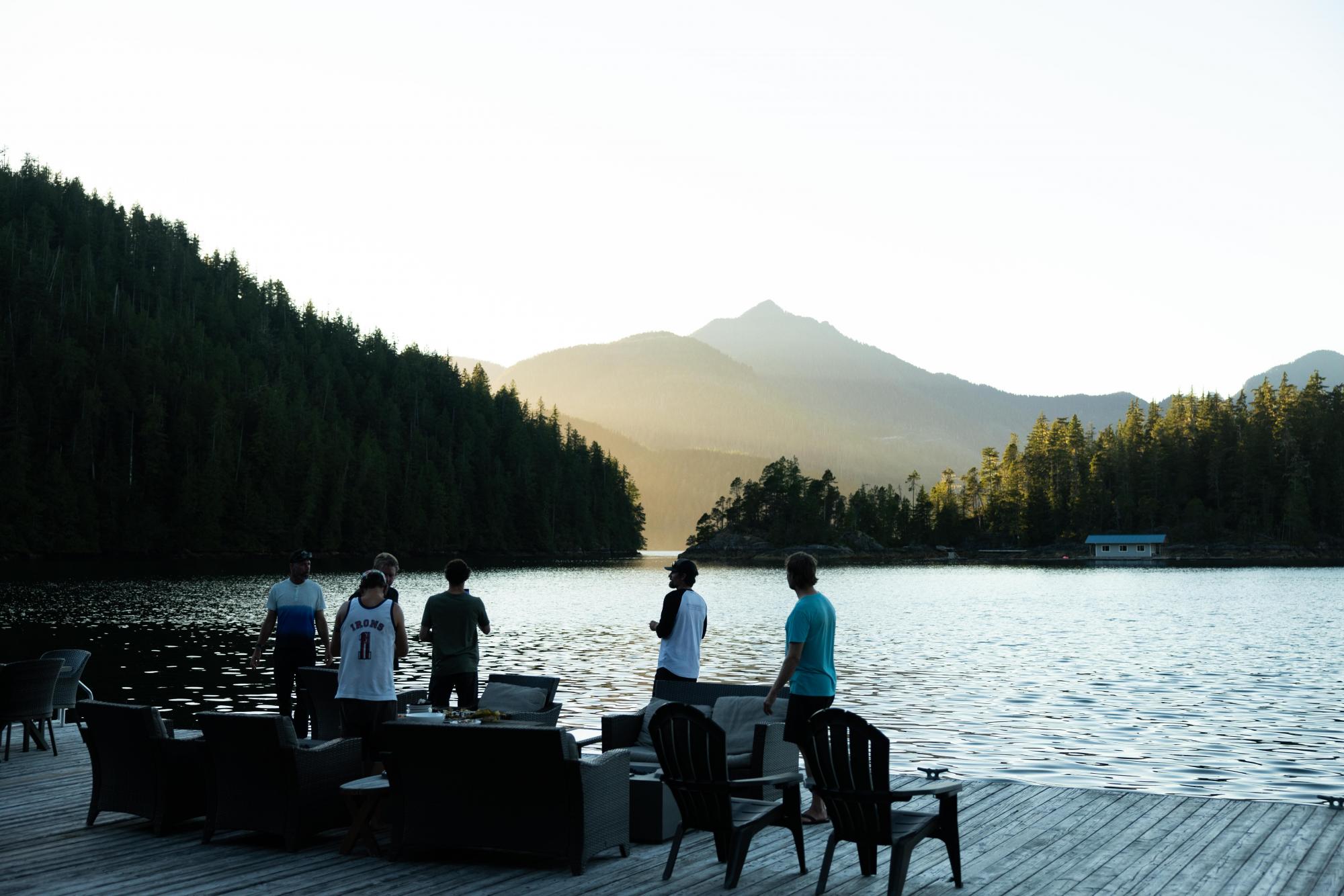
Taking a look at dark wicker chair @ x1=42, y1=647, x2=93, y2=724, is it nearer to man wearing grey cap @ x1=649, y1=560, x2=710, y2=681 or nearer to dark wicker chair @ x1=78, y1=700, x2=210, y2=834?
dark wicker chair @ x1=78, y1=700, x2=210, y2=834

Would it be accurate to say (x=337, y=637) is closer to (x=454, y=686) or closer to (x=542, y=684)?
(x=454, y=686)

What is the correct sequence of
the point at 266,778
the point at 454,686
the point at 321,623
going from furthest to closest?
the point at 321,623 → the point at 454,686 → the point at 266,778

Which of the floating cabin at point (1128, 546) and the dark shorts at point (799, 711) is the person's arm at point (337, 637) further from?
the floating cabin at point (1128, 546)

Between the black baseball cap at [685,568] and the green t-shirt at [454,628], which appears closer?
the black baseball cap at [685,568]

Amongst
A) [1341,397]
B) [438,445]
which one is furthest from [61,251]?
[1341,397]

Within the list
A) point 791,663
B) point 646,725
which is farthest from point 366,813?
point 791,663

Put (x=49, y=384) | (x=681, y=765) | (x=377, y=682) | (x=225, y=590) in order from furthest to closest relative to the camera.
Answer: (x=49, y=384)
(x=225, y=590)
(x=377, y=682)
(x=681, y=765)

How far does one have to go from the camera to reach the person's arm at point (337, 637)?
33.9ft

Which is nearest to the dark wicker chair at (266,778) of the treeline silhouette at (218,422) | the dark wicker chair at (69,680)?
the dark wicker chair at (69,680)

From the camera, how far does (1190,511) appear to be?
564ft

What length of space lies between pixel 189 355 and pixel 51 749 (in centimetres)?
12556

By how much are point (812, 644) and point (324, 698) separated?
19.1ft

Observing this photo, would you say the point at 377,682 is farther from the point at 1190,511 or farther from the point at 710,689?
the point at 1190,511

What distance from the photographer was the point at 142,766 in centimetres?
948
